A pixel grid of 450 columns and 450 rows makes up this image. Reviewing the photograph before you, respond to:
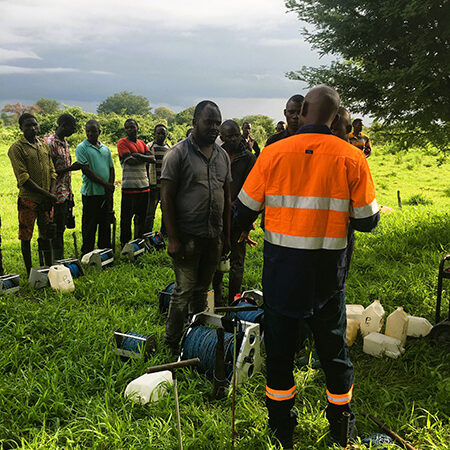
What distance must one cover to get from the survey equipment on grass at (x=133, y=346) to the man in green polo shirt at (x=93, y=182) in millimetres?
2993

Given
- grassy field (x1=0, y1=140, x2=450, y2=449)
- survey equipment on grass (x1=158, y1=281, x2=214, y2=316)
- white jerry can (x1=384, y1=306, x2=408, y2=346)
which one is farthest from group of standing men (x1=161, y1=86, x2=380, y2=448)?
survey equipment on grass (x1=158, y1=281, x2=214, y2=316)

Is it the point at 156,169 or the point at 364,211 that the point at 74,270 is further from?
the point at 364,211

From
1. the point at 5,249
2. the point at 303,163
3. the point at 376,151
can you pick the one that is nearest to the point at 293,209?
the point at 303,163

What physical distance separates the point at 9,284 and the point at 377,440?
169 inches

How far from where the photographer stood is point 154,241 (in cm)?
699

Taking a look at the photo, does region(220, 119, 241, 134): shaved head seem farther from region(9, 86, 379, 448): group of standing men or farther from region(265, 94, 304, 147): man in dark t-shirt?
region(9, 86, 379, 448): group of standing men

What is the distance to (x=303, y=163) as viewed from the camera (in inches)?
89.8

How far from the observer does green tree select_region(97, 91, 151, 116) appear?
9881cm

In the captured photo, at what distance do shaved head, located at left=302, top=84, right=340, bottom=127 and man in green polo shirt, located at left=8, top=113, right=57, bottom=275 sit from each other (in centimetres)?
399

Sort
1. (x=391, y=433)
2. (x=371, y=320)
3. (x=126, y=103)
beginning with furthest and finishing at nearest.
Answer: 1. (x=126, y=103)
2. (x=371, y=320)
3. (x=391, y=433)

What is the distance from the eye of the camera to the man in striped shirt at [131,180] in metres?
6.78

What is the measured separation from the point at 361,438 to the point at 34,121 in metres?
4.92

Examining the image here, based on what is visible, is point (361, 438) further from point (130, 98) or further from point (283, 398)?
point (130, 98)

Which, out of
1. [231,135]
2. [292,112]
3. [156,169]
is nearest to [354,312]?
[292,112]
